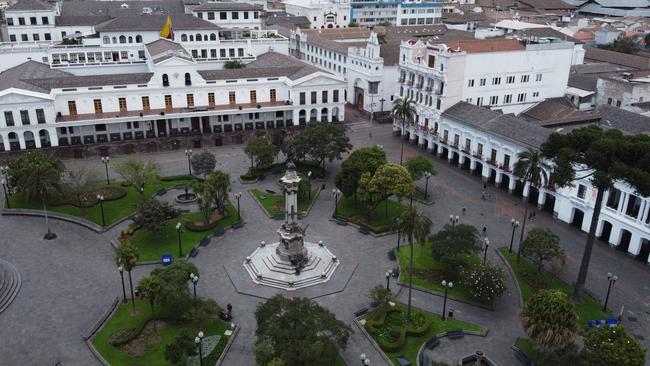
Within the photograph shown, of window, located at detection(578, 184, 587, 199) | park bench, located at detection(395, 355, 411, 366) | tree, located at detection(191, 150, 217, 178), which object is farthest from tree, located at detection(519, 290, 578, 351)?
tree, located at detection(191, 150, 217, 178)

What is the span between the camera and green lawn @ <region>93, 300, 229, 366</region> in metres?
35.1

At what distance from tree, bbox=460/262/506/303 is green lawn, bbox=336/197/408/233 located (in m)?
13.3

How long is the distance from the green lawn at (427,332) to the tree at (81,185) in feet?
113

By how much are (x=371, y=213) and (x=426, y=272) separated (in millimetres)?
11202

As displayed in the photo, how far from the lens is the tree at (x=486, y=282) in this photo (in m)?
40.0

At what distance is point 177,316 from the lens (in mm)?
A: 39312

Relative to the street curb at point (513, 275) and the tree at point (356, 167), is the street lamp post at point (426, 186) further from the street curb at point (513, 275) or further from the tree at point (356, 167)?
the street curb at point (513, 275)

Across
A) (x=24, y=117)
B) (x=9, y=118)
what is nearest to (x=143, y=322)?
(x=24, y=117)

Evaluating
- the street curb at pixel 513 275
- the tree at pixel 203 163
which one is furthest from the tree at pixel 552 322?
the tree at pixel 203 163

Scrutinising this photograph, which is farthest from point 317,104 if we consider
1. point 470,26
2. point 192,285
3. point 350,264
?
point 470,26

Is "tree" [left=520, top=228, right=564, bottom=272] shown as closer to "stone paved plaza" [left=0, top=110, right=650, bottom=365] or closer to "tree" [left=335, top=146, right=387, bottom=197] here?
"stone paved plaza" [left=0, top=110, right=650, bottom=365]

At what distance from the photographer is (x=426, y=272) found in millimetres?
46000

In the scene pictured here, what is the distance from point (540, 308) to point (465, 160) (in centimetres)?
3834

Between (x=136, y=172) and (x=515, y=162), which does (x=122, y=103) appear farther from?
(x=515, y=162)
